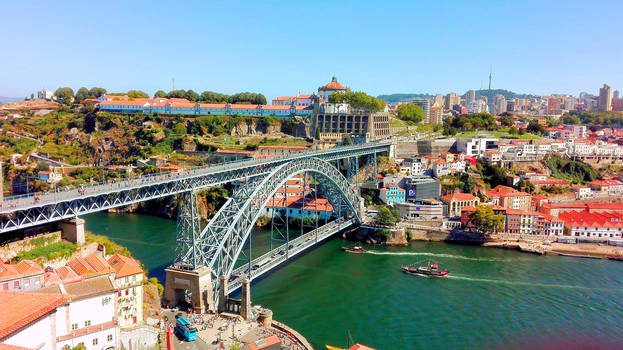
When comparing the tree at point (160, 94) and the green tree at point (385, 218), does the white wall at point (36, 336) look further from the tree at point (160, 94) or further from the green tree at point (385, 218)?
the tree at point (160, 94)

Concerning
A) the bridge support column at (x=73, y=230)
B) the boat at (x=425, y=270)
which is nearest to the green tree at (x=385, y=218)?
the boat at (x=425, y=270)

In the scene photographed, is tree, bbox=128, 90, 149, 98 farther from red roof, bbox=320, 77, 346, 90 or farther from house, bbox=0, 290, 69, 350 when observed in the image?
house, bbox=0, 290, 69, 350

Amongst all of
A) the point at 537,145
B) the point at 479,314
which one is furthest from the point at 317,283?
the point at 537,145

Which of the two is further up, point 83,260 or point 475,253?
point 83,260

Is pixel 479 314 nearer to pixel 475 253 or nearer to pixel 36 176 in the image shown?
pixel 475 253

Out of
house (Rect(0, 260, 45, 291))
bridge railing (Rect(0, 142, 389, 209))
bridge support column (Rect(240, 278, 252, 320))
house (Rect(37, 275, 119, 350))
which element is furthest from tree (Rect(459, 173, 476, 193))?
house (Rect(0, 260, 45, 291))

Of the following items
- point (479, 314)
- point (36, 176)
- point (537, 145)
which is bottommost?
point (479, 314)
